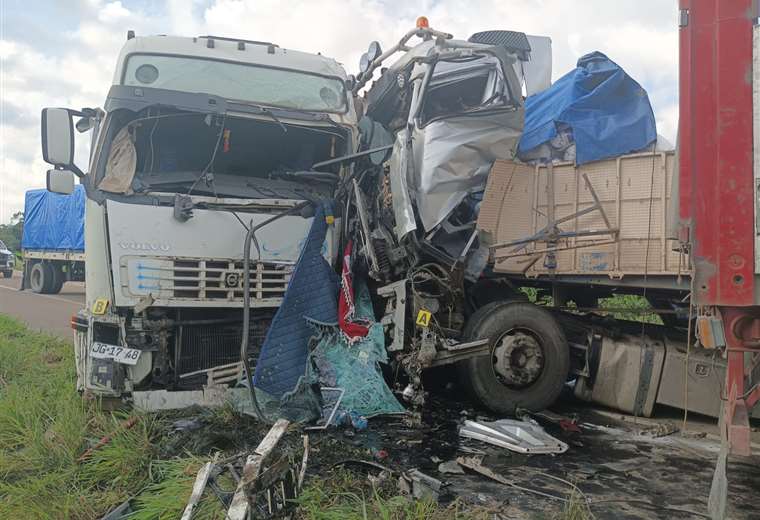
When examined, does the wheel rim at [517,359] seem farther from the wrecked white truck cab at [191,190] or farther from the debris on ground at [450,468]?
the wrecked white truck cab at [191,190]

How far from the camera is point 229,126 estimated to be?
5402 millimetres

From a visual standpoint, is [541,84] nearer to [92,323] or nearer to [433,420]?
[433,420]

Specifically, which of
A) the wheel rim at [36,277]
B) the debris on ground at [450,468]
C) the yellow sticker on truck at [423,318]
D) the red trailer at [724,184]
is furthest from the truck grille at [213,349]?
the wheel rim at [36,277]

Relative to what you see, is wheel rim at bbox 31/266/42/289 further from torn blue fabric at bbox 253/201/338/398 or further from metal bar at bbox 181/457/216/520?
metal bar at bbox 181/457/216/520

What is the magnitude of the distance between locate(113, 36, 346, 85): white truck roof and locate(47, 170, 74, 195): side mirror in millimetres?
879

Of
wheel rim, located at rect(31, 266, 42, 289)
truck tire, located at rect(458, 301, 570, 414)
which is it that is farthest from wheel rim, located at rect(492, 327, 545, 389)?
wheel rim, located at rect(31, 266, 42, 289)

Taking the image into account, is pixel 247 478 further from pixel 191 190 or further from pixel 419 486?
pixel 191 190

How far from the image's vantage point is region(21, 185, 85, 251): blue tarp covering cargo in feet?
53.5

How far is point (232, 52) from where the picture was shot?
5.59 meters

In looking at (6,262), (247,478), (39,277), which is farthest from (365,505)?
(6,262)

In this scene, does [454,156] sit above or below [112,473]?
above

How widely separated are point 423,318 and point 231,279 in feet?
5.01

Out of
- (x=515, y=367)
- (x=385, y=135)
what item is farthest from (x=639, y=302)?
(x=385, y=135)

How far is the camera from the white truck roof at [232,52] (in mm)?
5375
